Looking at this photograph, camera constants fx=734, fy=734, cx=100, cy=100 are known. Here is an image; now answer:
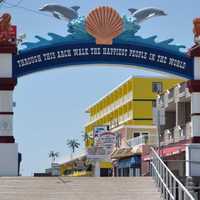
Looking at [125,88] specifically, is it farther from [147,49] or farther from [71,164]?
[147,49]

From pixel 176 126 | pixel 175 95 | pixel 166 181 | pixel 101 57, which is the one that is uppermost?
pixel 175 95

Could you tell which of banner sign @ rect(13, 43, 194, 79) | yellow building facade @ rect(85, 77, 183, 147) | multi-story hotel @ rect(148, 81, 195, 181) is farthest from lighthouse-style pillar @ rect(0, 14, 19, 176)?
yellow building facade @ rect(85, 77, 183, 147)

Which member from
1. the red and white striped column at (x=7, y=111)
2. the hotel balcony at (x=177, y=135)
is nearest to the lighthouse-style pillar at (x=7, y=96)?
the red and white striped column at (x=7, y=111)

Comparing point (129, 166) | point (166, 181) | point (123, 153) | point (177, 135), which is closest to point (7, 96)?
point (166, 181)

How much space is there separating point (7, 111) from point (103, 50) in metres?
5.09

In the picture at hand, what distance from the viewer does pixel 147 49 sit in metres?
32.8

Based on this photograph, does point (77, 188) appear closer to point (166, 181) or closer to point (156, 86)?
point (166, 181)

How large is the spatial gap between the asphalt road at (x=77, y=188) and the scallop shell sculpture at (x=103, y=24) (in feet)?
25.5

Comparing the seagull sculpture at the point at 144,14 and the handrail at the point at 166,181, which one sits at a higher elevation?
the seagull sculpture at the point at 144,14

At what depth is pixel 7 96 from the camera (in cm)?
3081

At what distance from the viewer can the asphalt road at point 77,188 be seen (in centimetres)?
2312

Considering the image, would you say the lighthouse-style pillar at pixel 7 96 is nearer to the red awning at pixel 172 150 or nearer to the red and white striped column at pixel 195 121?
the red and white striped column at pixel 195 121

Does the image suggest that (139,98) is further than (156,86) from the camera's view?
Yes

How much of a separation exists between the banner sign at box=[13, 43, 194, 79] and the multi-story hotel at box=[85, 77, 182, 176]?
21.5 metres
